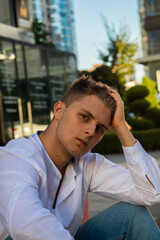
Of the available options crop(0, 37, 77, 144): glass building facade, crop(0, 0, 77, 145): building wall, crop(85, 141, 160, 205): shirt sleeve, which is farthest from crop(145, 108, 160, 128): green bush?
crop(85, 141, 160, 205): shirt sleeve

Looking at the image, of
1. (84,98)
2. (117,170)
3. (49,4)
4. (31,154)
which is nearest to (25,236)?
(31,154)

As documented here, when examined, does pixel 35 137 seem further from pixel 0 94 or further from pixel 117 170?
pixel 0 94

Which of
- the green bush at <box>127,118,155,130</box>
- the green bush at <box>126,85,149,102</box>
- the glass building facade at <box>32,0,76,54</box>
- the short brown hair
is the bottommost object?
the green bush at <box>127,118,155,130</box>

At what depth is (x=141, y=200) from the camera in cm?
246

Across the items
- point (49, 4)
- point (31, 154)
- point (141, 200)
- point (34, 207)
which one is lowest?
point (141, 200)

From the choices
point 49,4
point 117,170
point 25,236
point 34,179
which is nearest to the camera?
point 25,236

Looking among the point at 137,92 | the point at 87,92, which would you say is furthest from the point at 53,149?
the point at 137,92

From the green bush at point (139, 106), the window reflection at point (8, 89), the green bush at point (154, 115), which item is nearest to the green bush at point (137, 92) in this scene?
the green bush at point (139, 106)

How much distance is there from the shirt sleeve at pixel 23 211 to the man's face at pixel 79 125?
15.2 inches

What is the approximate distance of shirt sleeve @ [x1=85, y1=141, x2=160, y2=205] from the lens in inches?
98.0

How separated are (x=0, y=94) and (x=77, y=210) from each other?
10.4 meters

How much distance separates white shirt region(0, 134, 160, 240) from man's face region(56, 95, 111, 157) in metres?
0.12

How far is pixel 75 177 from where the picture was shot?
2.34m

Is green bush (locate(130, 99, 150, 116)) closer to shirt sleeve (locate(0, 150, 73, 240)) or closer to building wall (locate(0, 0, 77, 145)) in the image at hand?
building wall (locate(0, 0, 77, 145))
